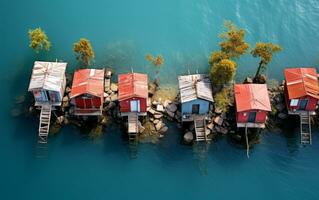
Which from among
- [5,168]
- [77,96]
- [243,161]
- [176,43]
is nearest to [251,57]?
[176,43]

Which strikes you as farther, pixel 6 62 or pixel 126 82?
pixel 6 62

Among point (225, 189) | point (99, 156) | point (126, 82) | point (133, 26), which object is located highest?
point (133, 26)

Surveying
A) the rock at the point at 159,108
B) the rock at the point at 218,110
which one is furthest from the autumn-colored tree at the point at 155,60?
the rock at the point at 218,110

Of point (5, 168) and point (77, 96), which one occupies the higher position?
point (77, 96)

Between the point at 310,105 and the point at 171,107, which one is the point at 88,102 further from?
the point at 310,105

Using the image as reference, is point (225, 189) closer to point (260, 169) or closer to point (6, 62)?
point (260, 169)

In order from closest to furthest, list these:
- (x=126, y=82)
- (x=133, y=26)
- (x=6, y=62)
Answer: (x=126, y=82) → (x=6, y=62) → (x=133, y=26)

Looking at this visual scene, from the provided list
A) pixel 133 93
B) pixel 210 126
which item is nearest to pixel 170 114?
pixel 210 126

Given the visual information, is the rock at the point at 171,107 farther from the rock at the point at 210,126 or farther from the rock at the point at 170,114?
the rock at the point at 210,126
